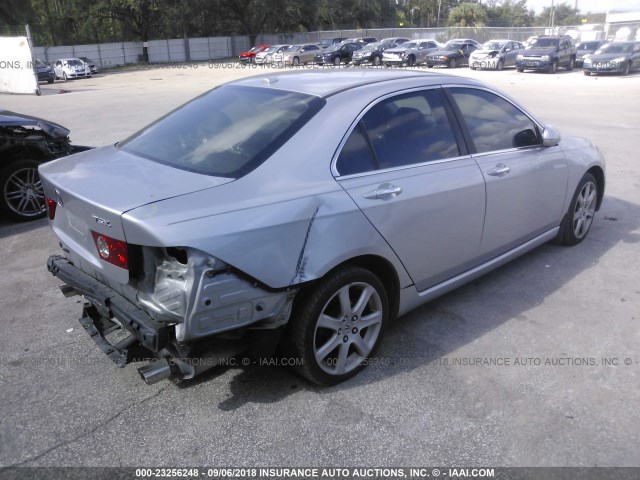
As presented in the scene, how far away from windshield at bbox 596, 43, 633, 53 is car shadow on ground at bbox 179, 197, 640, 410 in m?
24.8

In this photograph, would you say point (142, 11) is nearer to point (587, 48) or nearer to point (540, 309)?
point (587, 48)

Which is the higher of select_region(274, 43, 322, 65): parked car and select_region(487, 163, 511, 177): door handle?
select_region(274, 43, 322, 65): parked car

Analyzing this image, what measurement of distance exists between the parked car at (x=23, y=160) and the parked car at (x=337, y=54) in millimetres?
33735

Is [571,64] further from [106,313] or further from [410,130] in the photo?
[106,313]

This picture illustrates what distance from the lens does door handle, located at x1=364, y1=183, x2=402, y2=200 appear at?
10.2 feet

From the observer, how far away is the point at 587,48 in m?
31.3

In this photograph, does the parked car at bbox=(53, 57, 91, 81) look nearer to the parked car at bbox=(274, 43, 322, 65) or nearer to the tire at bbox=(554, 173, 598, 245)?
the parked car at bbox=(274, 43, 322, 65)

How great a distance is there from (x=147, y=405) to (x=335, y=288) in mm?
1260

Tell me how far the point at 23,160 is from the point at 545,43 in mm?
28679

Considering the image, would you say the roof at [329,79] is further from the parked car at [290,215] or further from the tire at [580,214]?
the tire at [580,214]

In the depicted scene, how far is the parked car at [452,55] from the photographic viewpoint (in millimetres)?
32969

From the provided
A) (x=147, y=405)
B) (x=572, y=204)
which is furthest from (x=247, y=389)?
(x=572, y=204)

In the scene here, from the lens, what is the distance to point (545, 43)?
28.5m

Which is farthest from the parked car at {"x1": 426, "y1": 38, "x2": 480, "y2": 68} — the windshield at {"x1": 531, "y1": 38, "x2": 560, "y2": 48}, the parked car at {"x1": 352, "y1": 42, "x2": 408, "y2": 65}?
the windshield at {"x1": 531, "y1": 38, "x2": 560, "y2": 48}
